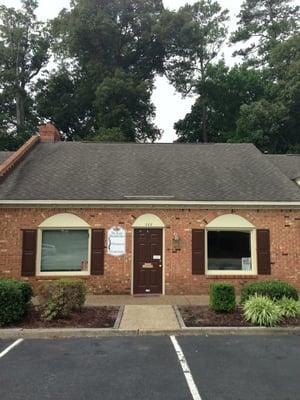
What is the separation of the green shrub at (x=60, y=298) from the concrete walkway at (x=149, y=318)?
129 centimetres

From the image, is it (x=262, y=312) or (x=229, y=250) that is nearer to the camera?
(x=262, y=312)

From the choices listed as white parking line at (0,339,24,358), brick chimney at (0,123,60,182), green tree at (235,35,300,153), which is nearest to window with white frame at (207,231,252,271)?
white parking line at (0,339,24,358)

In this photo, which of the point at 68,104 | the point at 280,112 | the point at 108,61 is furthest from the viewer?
the point at 108,61

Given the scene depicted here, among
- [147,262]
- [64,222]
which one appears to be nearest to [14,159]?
[64,222]

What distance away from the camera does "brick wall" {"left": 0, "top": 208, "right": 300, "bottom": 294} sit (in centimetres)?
1314

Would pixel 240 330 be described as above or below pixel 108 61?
below

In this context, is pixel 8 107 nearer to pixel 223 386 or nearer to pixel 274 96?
pixel 274 96

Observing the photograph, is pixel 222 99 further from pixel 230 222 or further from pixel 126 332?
pixel 126 332

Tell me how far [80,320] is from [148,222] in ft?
15.6

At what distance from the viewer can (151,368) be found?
6648 millimetres

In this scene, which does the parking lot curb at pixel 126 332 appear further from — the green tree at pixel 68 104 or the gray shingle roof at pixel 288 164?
the green tree at pixel 68 104

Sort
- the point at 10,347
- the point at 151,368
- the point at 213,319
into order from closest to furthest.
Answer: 1. the point at 151,368
2. the point at 10,347
3. the point at 213,319

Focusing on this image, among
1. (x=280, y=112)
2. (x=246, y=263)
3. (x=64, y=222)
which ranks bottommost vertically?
(x=246, y=263)

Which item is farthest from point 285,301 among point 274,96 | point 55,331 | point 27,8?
point 27,8
